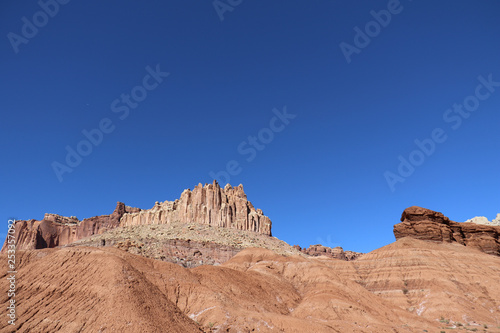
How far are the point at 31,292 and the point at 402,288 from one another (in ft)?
200

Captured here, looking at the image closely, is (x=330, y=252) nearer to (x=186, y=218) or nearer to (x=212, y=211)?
(x=212, y=211)

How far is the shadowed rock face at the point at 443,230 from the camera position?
81438 mm

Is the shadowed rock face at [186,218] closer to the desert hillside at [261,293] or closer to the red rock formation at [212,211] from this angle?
the red rock formation at [212,211]

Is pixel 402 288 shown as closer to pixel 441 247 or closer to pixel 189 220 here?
pixel 441 247

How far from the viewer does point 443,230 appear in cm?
8175

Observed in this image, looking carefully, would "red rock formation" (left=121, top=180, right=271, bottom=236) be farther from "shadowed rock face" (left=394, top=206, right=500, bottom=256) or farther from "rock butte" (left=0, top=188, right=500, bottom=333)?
"shadowed rock face" (left=394, top=206, right=500, bottom=256)

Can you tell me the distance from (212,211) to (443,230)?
87.9 m

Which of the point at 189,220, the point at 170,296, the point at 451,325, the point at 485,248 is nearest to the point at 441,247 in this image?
the point at 485,248

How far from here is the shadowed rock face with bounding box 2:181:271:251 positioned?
5522 inches

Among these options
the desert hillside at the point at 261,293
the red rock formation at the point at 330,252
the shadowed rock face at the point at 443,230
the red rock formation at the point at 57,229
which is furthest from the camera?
the red rock formation at the point at 330,252

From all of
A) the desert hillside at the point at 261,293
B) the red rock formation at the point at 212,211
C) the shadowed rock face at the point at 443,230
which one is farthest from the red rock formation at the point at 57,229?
the shadowed rock face at the point at 443,230

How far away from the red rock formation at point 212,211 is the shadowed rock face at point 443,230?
73.6m

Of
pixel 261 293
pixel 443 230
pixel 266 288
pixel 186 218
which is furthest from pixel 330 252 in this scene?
pixel 261 293

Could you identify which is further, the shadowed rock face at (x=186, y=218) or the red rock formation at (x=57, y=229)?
the red rock formation at (x=57, y=229)
